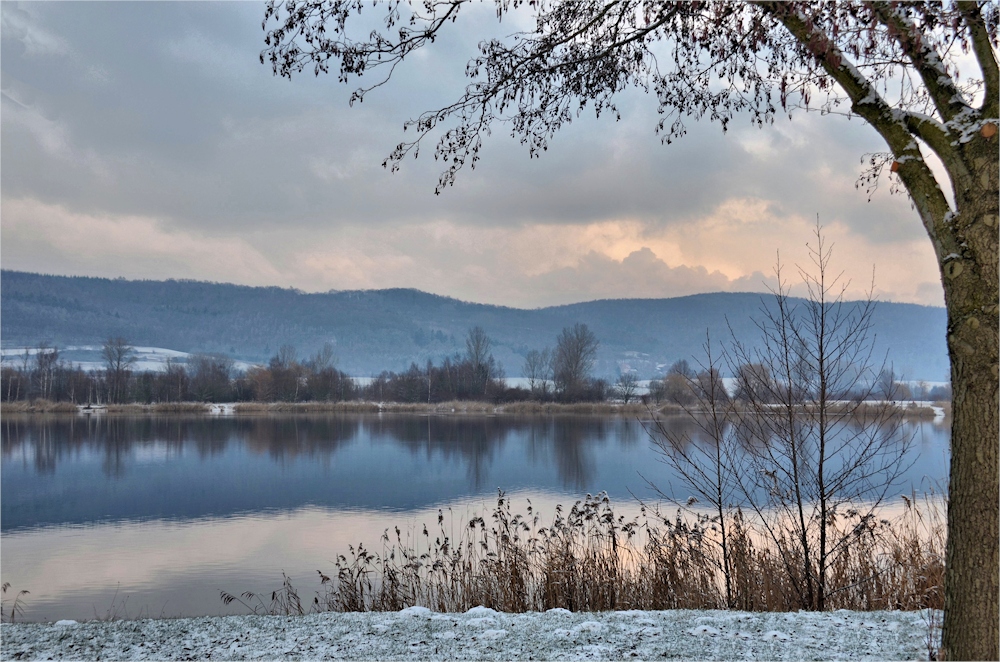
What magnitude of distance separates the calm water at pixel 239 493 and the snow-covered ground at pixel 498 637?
14.8 ft

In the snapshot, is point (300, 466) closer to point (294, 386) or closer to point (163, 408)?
point (163, 408)

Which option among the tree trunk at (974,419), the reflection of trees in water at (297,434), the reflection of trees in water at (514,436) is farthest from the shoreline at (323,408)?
the tree trunk at (974,419)

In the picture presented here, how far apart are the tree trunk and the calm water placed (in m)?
6.43

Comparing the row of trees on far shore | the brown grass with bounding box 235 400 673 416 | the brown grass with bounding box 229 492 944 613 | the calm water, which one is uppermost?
the row of trees on far shore

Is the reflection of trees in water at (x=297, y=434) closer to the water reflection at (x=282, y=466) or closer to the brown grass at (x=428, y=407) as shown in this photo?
the water reflection at (x=282, y=466)

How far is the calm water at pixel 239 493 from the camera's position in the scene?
11.5 metres

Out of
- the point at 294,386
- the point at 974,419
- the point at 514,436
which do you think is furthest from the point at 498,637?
the point at 294,386

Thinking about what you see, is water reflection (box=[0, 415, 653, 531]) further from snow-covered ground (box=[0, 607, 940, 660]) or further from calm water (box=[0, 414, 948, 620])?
snow-covered ground (box=[0, 607, 940, 660])

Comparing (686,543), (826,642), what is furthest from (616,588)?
(826,642)

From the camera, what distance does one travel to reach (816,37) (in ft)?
13.3

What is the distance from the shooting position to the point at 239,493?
67.9ft

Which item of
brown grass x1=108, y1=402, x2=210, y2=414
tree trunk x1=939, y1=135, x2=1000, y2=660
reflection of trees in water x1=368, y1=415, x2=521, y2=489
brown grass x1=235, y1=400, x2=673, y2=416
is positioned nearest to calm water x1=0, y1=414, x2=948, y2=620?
reflection of trees in water x1=368, y1=415, x2=521, y2=489

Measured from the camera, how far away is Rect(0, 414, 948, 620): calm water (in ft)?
37.6

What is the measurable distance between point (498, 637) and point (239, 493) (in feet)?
57.4
